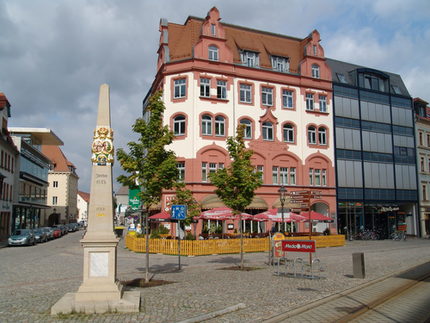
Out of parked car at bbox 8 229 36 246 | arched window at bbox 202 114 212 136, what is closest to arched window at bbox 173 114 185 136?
arched window at bbox 202 114 212 136

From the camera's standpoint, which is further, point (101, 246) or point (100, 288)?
point (101, 246)

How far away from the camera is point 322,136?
132 ft

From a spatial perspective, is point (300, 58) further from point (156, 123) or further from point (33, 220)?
point (33, 220)

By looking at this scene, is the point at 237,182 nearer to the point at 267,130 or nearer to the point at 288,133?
the point at 267,130

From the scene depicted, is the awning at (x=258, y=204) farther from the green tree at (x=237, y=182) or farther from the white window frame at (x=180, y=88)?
the green tree at (x=237, y=182)

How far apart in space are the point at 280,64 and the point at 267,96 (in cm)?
392

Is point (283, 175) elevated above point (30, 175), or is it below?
below

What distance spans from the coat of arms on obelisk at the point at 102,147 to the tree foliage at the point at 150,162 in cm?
382

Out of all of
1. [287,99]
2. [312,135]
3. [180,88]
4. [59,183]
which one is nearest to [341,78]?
[312,135]

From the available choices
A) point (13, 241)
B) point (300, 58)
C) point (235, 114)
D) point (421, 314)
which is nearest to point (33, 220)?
point (13, 241)

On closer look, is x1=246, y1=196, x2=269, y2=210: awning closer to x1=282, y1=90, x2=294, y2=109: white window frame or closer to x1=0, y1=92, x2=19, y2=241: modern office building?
x1=282, y1=90, x2=294, y2=109: white window frame

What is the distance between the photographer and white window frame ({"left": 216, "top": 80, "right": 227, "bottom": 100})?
115ft

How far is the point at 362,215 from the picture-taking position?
42156 millimetres

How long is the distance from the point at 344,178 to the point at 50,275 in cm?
3179
